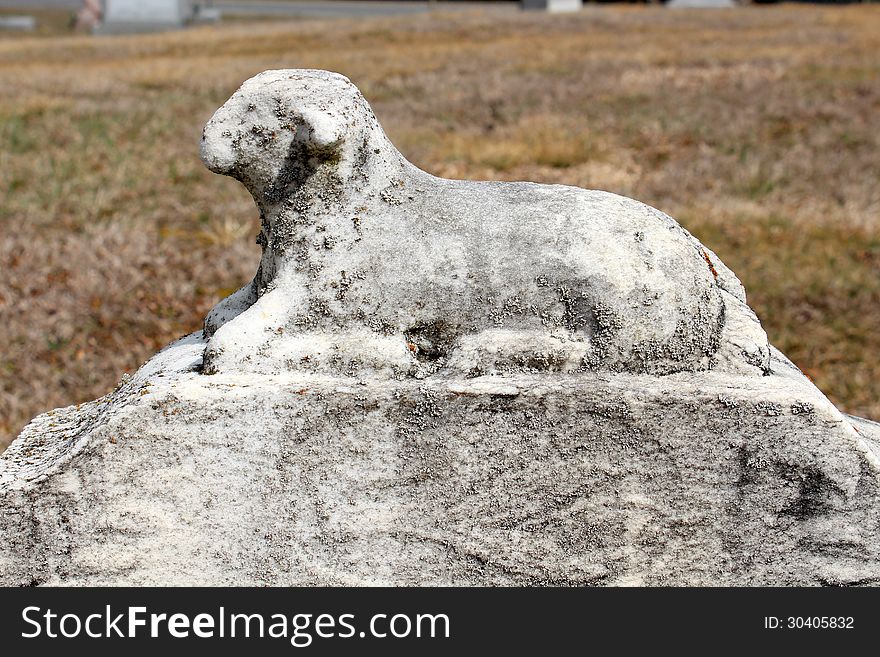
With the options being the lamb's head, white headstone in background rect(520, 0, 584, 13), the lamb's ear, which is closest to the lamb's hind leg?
the lamb's head

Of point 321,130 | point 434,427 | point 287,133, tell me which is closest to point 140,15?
point 287,133

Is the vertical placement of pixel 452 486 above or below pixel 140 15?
below

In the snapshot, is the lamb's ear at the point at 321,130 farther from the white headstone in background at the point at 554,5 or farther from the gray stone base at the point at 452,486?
the white headstone in background at the point at 554,5

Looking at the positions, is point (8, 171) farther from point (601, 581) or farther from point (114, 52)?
point (114, 52)

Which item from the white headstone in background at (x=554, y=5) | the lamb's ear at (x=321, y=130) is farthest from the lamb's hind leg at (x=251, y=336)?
the white headstone in background at (x=554, y=5)

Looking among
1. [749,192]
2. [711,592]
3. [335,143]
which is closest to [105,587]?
[335,143]

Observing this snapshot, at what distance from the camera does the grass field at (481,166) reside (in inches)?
216

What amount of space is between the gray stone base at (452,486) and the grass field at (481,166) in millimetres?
2129

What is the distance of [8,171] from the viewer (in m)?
8.35

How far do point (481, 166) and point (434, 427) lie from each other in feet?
23.2

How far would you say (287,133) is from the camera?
2598 millimetres

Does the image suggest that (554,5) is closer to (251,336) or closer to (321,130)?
(321,130)

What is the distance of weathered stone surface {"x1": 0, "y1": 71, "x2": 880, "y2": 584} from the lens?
2.53 meters

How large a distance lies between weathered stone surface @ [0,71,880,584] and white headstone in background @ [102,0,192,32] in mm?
29186
